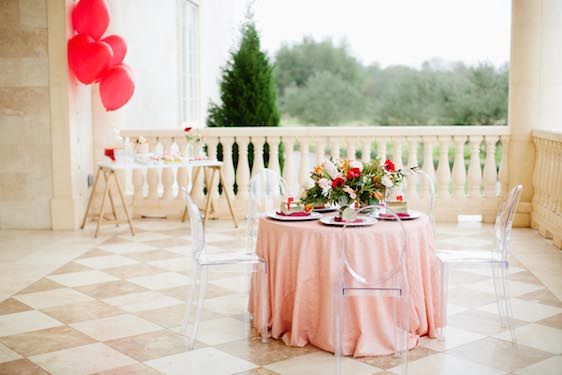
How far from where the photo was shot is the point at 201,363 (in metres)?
4.05

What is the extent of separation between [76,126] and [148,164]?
1.03 meters

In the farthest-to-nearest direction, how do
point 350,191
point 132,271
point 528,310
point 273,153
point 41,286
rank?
1. point 273,153
2. point 132,271
3. point 41,286
4. point 528,310
5. point 350,191

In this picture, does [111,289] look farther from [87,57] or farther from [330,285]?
[87,57]

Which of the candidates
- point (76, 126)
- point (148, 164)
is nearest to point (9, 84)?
point (76, 126)

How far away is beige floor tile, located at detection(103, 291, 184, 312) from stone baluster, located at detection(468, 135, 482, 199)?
4192mm

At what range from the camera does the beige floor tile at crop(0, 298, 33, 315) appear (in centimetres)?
505

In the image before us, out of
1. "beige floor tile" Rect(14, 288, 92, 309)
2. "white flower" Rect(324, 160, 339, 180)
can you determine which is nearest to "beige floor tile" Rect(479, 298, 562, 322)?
"white flower" Rect(324, 160, 339, 180)

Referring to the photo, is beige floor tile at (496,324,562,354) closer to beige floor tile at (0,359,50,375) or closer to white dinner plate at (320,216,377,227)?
white dinner plate at (320,216,377,227)

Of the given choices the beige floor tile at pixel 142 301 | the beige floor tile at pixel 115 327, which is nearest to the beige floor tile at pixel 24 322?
the beige floor tile at pixel 115 327

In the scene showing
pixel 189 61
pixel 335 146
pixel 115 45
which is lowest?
pixel 335 146

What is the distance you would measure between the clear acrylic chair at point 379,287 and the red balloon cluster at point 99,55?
4413mm

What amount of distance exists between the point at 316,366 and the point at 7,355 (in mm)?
1652

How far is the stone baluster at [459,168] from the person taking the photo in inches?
330

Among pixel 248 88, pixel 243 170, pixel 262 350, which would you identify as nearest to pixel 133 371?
pixel 262 350
